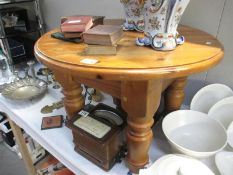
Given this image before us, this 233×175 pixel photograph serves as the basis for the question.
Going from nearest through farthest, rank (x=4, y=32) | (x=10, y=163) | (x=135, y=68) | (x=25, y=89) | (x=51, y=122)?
(x=135, y=68), (x=51, y=122), (x=25, y=89), (x=4, y=32), (x=10, y=163)

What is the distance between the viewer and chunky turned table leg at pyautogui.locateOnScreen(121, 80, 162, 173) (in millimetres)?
474

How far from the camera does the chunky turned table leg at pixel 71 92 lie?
606 millimetres

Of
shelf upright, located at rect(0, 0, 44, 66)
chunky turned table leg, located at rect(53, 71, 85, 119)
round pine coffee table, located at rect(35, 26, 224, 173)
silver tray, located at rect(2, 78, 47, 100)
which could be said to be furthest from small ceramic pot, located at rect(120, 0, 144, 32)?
shelf upright, located at rect(0, 0, 44, 66)

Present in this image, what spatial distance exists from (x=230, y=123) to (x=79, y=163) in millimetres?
488

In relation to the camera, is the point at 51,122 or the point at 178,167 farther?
the point at 51,122

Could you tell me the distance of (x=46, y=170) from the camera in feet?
3.38

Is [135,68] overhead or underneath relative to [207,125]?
overhead

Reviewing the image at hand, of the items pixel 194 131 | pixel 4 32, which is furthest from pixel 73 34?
pixel 4 32

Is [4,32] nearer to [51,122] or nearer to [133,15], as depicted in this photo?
[51,122]

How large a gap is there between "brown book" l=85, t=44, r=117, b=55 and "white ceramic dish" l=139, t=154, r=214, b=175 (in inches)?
12.7

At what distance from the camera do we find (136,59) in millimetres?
472

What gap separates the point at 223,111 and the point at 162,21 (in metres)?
0.42

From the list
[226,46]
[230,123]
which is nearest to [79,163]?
[230,123]

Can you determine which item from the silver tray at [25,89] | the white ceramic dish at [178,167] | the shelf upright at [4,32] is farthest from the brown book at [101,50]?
the shelf upright at [4,32]
